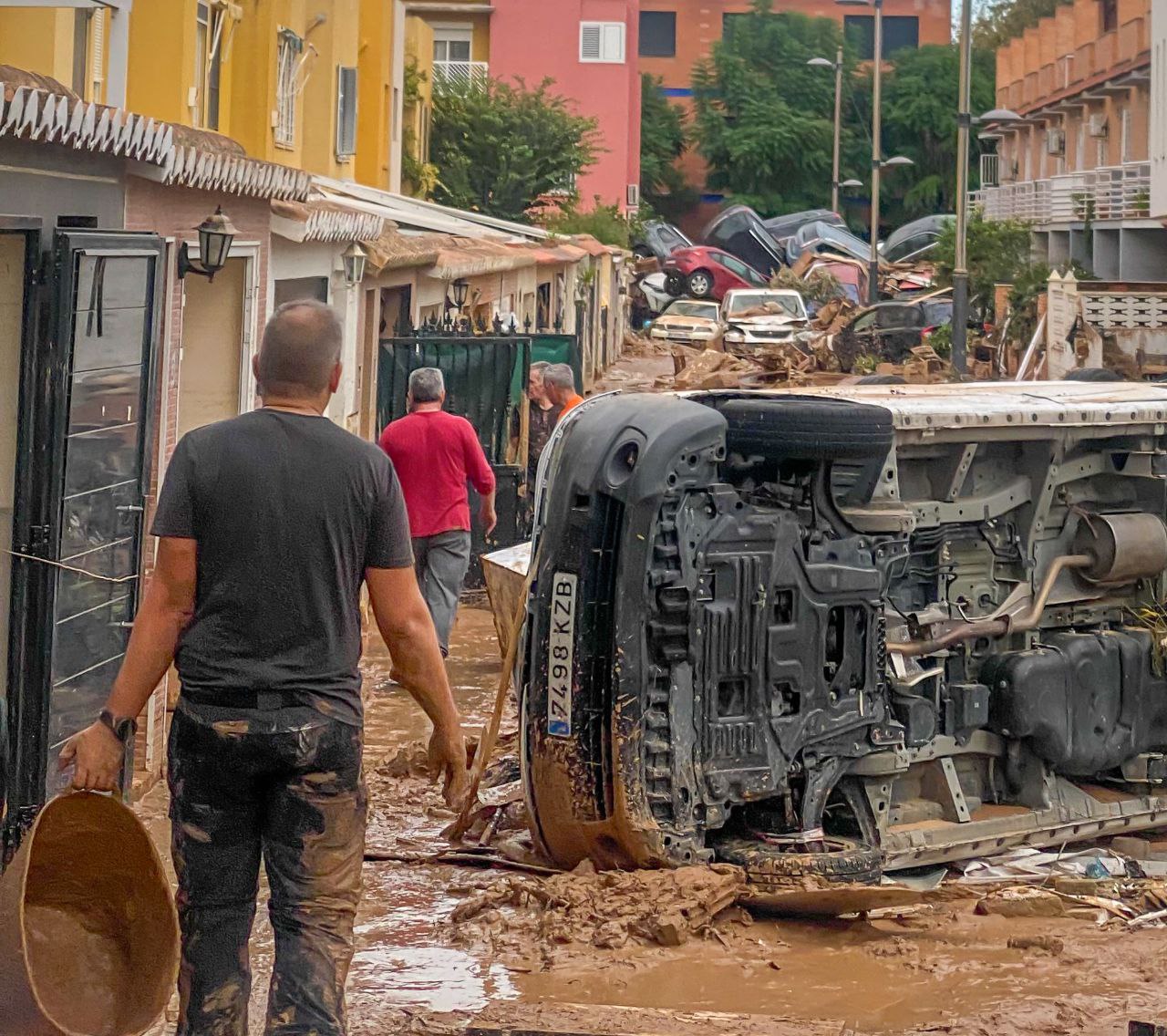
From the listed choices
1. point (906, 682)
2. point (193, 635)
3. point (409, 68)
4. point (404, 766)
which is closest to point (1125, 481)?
point (906, 682)

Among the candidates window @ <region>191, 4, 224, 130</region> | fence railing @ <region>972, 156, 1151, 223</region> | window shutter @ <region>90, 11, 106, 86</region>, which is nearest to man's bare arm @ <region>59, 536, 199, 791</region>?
window shutter @ <region>90, 11, 106, 86</region>

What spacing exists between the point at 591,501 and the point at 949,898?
201 centimetres

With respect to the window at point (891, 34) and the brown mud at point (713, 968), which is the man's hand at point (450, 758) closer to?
the brown mud at point (713, 968)

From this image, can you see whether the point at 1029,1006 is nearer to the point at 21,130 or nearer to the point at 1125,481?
the point at 1125,481

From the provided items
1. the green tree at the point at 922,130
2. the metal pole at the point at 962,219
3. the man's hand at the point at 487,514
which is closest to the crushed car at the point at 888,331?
the metal pole at the point at 962,219

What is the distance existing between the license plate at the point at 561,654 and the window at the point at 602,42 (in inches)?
1987

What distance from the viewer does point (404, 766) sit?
31.4 feet

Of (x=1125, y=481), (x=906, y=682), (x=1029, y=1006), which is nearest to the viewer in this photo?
(x=1029, y=1006)

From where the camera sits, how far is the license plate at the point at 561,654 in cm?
736

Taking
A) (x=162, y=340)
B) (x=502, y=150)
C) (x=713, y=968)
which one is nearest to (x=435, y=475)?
(x=162, y=340)

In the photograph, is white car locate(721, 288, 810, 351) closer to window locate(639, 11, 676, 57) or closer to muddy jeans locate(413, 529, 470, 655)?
muddy jeans locate(413, 529, 470, 655)

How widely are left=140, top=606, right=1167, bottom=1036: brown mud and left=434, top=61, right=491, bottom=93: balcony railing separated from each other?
116 ft

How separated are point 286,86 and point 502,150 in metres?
19.9

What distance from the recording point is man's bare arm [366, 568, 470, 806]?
201 inches
